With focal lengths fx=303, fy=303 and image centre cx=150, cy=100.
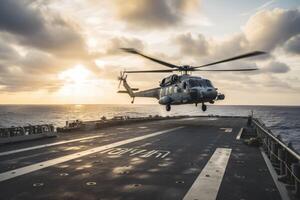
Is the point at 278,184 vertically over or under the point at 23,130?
under

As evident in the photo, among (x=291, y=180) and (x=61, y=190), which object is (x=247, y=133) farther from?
(x=61, y=190)

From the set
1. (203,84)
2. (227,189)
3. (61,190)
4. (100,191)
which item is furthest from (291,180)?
(203,84)

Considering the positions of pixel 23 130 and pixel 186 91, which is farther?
pixel 186 91

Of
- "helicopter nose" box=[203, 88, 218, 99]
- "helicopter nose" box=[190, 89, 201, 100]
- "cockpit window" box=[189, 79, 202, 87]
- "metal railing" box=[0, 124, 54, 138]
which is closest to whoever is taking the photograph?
"metal railing" box=[0, 124, 54, 138]

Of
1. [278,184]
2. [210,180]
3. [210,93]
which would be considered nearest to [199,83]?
[210,93]

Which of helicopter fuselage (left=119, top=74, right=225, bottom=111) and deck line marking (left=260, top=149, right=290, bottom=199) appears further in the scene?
helicopter fuselage (left=119, top=74, right=225, bottom=111)

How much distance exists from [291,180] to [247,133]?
17.3m

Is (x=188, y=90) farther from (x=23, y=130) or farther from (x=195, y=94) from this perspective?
(x=23, y=130)

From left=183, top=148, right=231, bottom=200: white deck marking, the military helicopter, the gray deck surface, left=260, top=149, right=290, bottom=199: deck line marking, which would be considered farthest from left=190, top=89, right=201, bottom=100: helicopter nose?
left=260, top=149, right=290, bottom=199: deck line marking

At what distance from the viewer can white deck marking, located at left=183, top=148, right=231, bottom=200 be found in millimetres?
8445

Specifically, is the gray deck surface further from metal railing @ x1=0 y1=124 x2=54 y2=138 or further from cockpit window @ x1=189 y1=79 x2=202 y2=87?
cockpit window @ x1=189 y1=79 x2=202 y2=87

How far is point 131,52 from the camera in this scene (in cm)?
2686

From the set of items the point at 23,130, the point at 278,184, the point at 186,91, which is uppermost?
the point at 186,91

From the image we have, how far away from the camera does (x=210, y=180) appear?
10242mm
